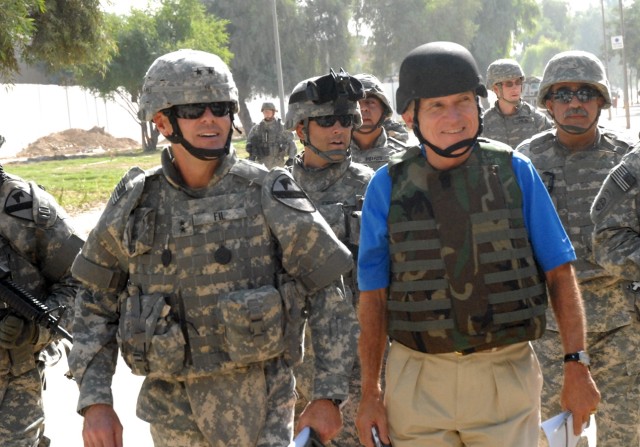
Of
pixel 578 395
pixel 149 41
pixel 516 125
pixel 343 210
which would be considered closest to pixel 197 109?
pixel 578 395

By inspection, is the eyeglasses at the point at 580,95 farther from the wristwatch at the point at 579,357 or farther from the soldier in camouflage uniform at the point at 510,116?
the soldier in camouflage uniform at the point at 510,116

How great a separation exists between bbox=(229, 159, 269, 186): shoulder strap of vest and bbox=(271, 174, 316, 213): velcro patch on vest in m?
0.07

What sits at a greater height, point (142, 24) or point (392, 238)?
point (142, 24)

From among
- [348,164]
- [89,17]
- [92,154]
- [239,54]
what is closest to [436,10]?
[239,54]

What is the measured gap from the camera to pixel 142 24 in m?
51.7

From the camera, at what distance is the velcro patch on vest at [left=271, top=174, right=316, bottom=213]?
3.87 metres

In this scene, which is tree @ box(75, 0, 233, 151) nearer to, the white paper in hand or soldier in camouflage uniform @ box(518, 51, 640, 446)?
soldier in camouflage uniform @ box(518, 51, 640, 446)

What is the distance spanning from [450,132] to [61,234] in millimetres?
2251

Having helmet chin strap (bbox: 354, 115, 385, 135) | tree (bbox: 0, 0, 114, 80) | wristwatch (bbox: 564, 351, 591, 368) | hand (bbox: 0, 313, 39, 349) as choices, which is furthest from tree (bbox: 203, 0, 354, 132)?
wristwatch (bbox: 564, 351, 591, 368)

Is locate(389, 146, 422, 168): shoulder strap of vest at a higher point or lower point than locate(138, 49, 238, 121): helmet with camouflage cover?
lower

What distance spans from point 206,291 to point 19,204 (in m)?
1.53

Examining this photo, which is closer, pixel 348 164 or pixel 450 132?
pixel 450 132

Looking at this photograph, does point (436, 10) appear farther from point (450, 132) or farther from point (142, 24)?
point (450, 132)

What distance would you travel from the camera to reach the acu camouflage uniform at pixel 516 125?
1028 centimetres
